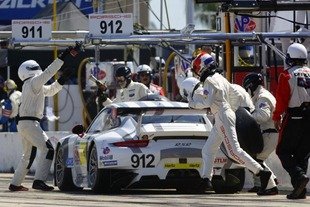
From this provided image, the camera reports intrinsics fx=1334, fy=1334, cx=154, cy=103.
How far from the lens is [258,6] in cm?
1972

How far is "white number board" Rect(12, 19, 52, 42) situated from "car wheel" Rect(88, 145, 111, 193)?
23.0ft

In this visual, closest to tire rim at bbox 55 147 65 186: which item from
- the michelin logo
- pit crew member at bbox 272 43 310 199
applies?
pit crew member at bbox 272 43 310 199

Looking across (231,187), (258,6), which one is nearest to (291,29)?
(258,6)

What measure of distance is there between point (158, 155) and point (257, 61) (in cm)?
719

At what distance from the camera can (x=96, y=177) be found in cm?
1803

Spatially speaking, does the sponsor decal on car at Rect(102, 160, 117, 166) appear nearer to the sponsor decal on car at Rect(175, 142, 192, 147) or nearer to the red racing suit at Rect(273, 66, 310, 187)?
the sponsor decal on car at Rect(175, 142, 192, 147)

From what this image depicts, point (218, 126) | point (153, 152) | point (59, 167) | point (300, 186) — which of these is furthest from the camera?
point (59, 167)

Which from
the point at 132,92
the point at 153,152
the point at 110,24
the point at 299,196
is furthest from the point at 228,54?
the point at 299,196

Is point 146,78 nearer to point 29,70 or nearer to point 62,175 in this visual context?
point 62,175

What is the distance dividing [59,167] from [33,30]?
584 cm

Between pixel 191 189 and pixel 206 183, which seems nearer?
pixel 206 183

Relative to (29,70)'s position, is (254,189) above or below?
below

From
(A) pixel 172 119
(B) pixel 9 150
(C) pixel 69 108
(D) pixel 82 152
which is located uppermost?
(A) pixel 172 119

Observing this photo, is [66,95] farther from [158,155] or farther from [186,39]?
[158,155]
